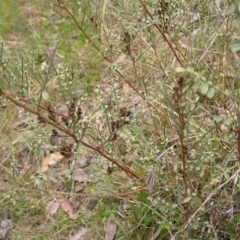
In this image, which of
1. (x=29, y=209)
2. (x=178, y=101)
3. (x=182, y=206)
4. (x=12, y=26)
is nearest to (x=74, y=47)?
(x=12, y=26)

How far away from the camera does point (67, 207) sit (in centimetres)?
248

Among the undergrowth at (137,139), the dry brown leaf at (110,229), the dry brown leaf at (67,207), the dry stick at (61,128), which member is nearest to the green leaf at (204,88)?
the undergrowth at (137,139)

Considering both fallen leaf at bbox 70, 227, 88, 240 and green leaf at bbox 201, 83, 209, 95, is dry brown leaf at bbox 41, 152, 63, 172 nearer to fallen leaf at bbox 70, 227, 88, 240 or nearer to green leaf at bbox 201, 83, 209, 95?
fallen leaf at bbox 70, 227, 88, 240

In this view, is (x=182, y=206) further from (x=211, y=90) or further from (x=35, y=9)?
(x=35, y=9)

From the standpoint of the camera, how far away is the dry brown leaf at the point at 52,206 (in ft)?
8.13

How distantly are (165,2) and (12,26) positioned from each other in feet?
6.04

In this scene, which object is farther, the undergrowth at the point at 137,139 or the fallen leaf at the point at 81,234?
the fallen leaf at the point at 81,234

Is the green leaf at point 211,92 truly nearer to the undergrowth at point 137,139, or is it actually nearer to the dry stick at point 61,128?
the undergrowth at point 137,139

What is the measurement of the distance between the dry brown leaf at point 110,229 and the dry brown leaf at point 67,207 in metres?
0.19

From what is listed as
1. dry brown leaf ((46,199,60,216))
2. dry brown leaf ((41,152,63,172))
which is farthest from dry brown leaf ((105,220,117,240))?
dry brown leaf ((41,152,63,172))

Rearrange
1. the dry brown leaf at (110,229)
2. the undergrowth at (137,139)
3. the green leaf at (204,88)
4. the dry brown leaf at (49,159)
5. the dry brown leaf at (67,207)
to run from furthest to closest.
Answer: the dry brown leaf at (49,159), the dry brown leaf at (67,207), the dry brown leaf at (110,229), the undergrowth at (137,139), the green leaf at (204,88)

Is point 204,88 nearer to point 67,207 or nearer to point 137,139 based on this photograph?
point 137,139

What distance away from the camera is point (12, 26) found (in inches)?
143

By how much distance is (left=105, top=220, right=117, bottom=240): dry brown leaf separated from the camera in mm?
2256
